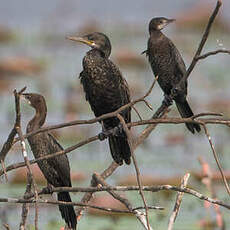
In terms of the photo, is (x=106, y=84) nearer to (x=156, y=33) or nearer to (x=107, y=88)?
(x=107, y=88)

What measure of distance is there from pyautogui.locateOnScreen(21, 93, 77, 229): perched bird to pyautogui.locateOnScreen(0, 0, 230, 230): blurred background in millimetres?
302

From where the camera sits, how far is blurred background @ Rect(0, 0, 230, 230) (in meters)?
7.00

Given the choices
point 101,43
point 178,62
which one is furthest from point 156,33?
point 101,43

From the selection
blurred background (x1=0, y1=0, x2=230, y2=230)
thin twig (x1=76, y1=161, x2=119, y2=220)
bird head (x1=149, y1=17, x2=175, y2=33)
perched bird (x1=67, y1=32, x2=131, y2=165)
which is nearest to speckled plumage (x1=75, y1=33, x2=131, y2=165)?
perched bird (x1=67, y1=32, x2=131, y2=165)

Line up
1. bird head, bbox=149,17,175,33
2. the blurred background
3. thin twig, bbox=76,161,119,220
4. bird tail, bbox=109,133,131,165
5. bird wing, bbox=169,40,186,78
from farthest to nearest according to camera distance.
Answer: the blurred background
bird head, bbox=149,17,175,33
bird wing, bbox=169,40,186,78
bird tail, bbox=109,133,131,165
thin twig, bbox=76,161,119,220

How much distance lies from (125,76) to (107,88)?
768 centimetres

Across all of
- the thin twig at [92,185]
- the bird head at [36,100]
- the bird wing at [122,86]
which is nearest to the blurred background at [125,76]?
the thin twig at [92,185]

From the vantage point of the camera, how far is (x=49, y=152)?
4.73 meters

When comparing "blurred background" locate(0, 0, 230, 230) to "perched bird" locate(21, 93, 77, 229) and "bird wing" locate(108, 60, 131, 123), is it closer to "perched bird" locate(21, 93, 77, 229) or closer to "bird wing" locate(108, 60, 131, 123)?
"perched bird" locate(21, 93, 77, 229)

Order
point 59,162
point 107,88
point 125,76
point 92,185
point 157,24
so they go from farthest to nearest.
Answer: point 125,76 → point 157,24 → point 59,162 → point 107,88 → point 92,185

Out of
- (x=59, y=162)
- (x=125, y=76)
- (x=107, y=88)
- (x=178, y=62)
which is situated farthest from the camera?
(x=125, y=76)

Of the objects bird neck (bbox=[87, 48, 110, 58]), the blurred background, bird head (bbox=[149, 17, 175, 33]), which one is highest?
the blurred background

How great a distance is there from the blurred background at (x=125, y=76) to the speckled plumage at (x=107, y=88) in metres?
0.69

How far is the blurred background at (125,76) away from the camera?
7.00 m
